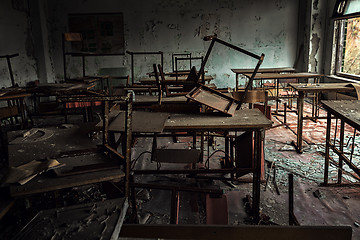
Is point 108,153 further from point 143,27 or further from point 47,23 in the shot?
point 47,23

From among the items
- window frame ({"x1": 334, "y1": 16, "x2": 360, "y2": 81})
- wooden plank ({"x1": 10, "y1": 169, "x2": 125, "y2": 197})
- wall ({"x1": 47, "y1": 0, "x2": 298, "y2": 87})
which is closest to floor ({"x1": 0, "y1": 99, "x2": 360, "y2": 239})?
wooden plank ({"x1": 10, "y1": 169, "x2": 125, "y2": 197})

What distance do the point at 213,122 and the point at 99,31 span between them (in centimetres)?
646

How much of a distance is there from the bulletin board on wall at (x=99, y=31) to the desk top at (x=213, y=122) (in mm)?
5876

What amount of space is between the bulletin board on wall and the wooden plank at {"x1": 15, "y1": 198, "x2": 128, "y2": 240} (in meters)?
7.09

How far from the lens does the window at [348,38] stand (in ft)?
19.9

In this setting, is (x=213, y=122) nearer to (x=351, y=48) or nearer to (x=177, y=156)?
(x=177, y=156)

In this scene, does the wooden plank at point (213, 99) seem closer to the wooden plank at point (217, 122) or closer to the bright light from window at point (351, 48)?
the wooden plank at point (217, 122)

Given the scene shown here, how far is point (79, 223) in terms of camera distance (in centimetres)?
112

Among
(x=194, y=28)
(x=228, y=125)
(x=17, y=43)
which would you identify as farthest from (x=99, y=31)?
(x=228, y=125)

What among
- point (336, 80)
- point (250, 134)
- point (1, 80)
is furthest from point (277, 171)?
point (1, 80)

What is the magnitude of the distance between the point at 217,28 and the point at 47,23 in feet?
15.1

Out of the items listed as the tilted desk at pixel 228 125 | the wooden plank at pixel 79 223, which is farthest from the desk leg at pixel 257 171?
the wooden plank at pixel 79 223

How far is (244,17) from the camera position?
25.3ft

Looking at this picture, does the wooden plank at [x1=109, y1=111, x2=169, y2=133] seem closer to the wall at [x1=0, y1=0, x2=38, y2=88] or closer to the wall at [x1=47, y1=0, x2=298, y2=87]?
the wall at [x1=0, y1=0, x2=38, y2=88]
